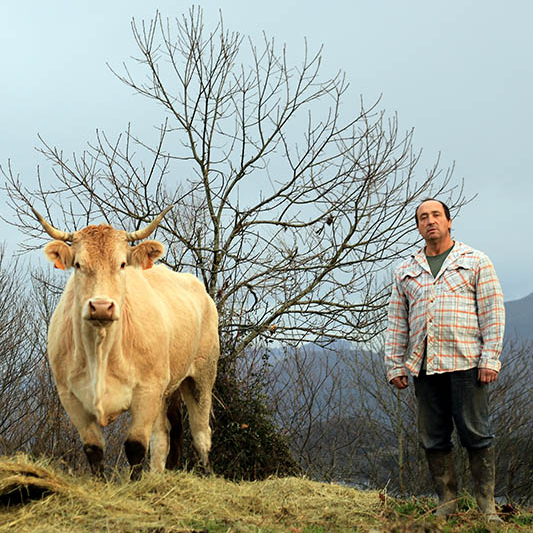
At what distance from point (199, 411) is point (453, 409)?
3512mm

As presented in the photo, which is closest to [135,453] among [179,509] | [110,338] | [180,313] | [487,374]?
[110,338]

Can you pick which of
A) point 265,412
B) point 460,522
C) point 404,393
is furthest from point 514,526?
point 404,393

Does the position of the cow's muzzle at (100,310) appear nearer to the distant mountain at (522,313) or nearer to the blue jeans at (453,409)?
the blue jeans at (453,409)

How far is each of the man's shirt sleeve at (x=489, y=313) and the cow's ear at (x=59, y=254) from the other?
3.10 metres

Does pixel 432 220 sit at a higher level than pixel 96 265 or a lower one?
higher

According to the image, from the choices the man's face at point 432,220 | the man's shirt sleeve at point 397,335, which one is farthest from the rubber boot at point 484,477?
the man's face at point 432,220

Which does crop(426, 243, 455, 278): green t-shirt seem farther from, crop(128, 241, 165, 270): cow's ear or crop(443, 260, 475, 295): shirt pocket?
crop(128, 241, 165, 270): cow's ear

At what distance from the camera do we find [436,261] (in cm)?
502

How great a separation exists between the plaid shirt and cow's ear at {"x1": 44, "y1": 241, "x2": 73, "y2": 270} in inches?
103

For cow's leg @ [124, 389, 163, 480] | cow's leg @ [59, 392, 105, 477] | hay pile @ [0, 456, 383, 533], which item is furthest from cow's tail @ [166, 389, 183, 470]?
hay pile @ [0, 456, 383, 533]

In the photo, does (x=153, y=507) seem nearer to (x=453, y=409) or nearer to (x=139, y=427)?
(x=139, y=427)

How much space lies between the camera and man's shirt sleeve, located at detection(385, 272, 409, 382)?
5.04 metres

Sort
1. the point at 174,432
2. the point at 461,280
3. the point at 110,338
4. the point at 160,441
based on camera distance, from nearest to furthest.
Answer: the point at 461,280 < the point at 110,338 < the point at 160,441 < the point at 174,432

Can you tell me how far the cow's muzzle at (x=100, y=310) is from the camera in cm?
471
